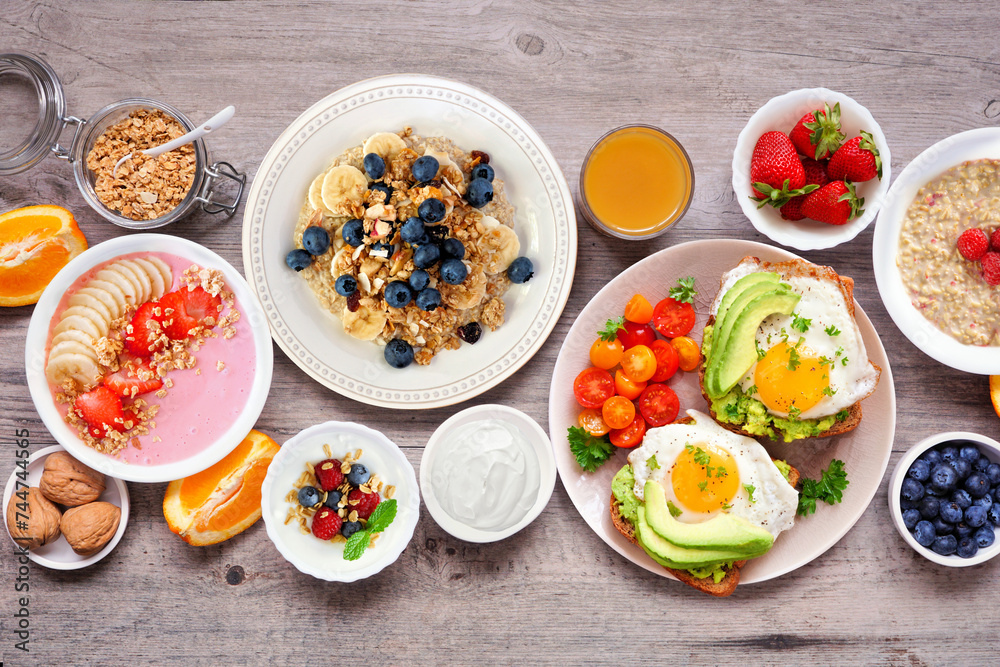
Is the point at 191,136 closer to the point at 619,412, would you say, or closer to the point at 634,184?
the point at 634,184

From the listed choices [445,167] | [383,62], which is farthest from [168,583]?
[383,62]

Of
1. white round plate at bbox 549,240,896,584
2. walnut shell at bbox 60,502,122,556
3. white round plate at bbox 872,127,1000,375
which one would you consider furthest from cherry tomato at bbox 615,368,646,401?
walnut shell at bbox 60,502,122,556

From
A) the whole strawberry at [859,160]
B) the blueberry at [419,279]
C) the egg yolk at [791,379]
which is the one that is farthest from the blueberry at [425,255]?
the whole strawberry at [859,160]

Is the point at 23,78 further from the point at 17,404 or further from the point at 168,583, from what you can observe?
the point at 168,583

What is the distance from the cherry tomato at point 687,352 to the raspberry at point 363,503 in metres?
1.08

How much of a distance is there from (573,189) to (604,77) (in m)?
0.40

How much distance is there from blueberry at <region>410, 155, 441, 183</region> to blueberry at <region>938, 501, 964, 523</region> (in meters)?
1.97

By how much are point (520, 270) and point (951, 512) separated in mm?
1606

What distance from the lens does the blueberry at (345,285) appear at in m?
1.74

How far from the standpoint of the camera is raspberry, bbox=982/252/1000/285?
5.99ft

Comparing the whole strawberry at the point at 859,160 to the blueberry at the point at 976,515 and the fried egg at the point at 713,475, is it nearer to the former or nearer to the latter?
the fried egg at the point at 713,475

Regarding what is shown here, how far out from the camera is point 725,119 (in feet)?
6.61

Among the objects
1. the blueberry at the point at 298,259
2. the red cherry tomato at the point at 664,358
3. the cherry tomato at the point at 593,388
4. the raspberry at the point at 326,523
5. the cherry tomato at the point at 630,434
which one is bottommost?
the raspberry at the point at 326,523

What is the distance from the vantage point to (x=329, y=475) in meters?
1.79
